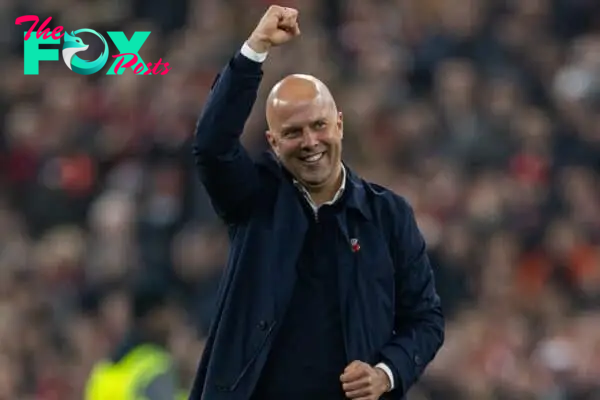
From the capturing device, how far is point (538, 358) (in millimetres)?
9555

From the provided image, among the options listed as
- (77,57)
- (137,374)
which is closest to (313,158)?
(137,374)

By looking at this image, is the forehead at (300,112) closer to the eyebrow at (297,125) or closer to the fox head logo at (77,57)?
the eyebrow at (297,125)

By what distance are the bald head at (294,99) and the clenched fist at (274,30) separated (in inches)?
6.7

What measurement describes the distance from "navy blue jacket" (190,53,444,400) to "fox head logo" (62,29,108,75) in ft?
21.7

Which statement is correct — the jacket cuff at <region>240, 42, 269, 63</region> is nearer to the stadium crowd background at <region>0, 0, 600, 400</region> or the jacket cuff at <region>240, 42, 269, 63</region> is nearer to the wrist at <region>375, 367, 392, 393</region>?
the wrist at <region>375, 367, 392, 393</region>

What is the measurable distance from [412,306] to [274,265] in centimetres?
46

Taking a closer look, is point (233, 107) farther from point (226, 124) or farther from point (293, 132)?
point (293, 132)

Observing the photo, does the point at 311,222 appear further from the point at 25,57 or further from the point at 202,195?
the point at 25,57

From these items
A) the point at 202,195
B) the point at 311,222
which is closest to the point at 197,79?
the point at 202,195

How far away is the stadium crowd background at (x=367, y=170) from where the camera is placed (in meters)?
9.52

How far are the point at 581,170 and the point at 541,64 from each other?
1276mm

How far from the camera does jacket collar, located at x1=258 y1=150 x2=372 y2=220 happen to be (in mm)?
4879

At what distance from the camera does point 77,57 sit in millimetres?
11641

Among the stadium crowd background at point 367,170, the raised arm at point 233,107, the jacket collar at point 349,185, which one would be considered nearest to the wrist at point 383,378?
the jacket collar at point 349,185
